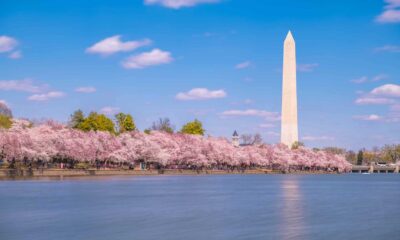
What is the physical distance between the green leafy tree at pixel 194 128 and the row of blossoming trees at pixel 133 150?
6135mm

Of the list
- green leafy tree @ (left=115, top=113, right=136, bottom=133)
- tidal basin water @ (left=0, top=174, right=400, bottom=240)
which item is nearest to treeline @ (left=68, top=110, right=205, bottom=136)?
green leafy tree @ (left=115, top=113, right=136, bottom=133)

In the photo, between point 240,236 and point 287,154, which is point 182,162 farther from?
point 240,236

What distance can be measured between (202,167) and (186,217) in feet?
286

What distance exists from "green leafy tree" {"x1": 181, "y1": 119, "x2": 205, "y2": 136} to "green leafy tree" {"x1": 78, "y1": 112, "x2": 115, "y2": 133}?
24791mm

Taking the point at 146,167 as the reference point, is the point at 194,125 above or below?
above

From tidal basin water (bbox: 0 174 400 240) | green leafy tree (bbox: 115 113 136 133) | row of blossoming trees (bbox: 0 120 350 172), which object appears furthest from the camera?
green leafy tree (bbox: 115 113 136 133)

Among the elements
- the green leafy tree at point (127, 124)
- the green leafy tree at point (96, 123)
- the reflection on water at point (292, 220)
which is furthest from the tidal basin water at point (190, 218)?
the green leafy tree at point (127, 124)

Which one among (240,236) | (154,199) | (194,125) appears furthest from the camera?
(194,125)

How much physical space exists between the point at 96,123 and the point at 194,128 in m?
29.3

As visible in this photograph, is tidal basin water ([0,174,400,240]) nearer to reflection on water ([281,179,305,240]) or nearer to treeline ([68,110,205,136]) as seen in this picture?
reflection on water ([281,179,305,240])

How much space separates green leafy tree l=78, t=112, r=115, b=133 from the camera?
104m

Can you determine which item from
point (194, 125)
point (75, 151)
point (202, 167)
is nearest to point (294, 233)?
point (75, 151)

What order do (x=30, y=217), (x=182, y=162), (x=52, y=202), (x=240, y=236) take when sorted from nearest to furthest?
(x=240, y=236) → (x=30, y=217) → (x=52, y=202) → (x=182, y=162)

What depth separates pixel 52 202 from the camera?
128 feet
